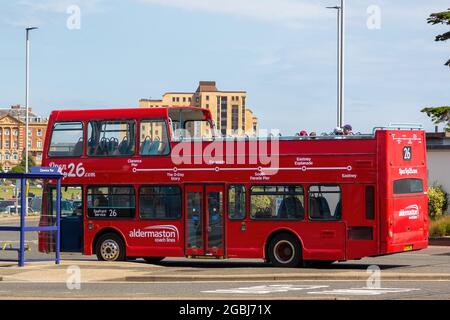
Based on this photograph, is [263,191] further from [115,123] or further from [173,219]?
[115,123]

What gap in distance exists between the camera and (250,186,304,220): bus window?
25.8m

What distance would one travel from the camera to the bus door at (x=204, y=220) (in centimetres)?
2667

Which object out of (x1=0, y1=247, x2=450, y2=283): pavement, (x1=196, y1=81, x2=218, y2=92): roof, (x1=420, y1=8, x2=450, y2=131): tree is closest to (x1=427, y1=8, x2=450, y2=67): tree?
(x1=420, y1=8, x2=450, y2=131): tree

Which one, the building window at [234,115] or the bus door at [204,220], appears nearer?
the bus door at [204,220]

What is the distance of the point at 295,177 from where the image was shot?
25.8 metres

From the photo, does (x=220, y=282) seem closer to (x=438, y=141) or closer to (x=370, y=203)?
(x=370, y=203)

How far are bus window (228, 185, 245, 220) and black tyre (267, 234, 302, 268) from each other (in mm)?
1047

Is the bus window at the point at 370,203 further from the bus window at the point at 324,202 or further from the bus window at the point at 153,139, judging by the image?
the bus window at the point at 153,139

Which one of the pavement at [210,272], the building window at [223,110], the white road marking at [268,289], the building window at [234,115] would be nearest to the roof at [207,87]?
the building window at [223,110]

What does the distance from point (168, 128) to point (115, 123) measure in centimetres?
153

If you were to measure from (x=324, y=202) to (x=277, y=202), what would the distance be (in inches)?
45.2

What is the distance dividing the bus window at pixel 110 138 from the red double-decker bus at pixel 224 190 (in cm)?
3

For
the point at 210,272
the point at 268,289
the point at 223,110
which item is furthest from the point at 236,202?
the point at 223,110

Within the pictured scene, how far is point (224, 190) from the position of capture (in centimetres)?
2666
